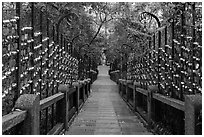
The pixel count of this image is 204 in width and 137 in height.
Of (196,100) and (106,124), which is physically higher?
(196,100)

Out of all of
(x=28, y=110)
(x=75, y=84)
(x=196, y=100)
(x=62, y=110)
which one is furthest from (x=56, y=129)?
(x=75, y=84)

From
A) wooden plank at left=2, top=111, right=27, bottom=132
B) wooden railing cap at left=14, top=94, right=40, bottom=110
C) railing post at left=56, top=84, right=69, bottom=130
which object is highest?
wooden railing cap at left=14, top=94, right=40, bottom=110

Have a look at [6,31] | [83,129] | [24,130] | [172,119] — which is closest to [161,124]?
[172,119]

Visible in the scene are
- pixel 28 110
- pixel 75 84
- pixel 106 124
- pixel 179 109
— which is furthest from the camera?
pixel 75 84

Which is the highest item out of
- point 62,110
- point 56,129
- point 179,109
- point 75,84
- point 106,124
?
point 75,84

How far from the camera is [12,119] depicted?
9.92 ft

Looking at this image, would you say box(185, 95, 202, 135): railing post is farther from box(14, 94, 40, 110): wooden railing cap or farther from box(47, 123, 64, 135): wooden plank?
box(47, 123, 64, 135): wooden plank

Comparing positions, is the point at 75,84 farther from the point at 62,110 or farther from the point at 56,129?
the point at 56,129

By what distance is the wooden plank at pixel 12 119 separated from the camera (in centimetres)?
284

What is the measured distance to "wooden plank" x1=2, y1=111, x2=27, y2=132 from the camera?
9.32 feet

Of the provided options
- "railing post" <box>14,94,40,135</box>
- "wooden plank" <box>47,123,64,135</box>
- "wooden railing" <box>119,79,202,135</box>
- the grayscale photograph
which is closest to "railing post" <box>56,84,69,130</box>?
the grayscale photograph

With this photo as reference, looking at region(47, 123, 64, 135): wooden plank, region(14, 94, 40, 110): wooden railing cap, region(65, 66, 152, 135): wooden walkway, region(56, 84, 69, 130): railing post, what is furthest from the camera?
region(65, 66, 152, 135): wooden walkway

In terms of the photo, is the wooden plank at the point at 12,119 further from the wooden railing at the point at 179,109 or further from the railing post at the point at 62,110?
the railing post at the point at 62,110

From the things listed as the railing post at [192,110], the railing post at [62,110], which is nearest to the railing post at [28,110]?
the railing post at [192,110]
